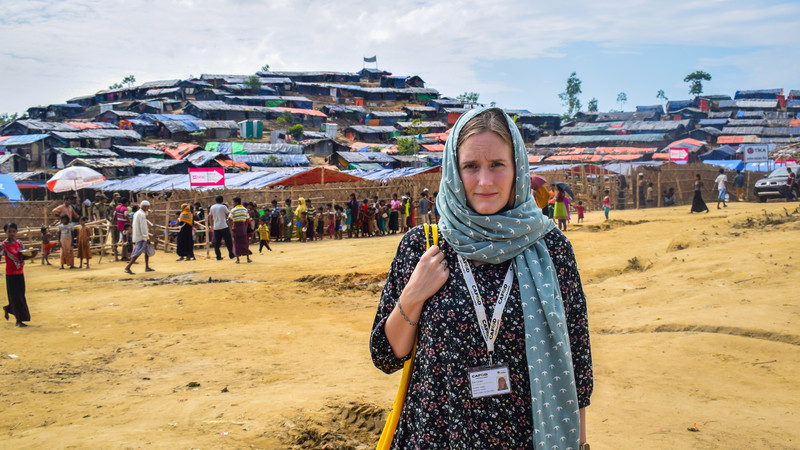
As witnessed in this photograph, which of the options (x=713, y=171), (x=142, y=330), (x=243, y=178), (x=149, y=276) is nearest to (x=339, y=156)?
(x=243, y=178)

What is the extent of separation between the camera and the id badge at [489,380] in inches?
68.1

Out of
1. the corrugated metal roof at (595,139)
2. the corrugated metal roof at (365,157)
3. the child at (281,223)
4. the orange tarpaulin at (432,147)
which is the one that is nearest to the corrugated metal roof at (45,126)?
the corrugated metal roof at (365,157)

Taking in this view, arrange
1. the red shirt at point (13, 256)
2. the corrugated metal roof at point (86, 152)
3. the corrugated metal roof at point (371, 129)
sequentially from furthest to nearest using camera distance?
the corrugated metal roof at point (371, 129) → the corrugated metal roof at point (86, 152) → the red shirt at point (13, 256)

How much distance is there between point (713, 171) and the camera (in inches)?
1198

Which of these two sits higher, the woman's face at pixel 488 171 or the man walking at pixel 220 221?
the woman's face at pixel 488 171

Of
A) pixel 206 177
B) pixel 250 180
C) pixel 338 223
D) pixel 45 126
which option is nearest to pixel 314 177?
pixel 250 180

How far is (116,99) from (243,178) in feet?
181

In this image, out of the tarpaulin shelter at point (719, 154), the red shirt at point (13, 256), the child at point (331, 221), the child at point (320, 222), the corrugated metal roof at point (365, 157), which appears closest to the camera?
the red shirt at point (13, 256)

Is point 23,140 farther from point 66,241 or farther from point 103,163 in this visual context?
point 66,241

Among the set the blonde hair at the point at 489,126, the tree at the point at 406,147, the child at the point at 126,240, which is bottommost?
the child at the point at 126,240

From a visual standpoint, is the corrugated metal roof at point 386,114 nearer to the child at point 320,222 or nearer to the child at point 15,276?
the child at point 320,222

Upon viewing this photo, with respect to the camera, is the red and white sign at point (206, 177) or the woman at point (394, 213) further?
the woman at point (394, 213)

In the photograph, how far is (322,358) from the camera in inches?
253

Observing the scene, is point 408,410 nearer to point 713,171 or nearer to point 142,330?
point 142,330
